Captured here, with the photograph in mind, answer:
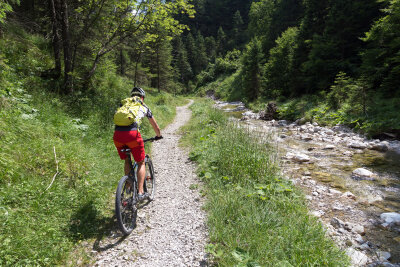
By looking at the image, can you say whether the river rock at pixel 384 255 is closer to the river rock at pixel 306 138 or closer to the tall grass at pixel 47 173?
the tall grass at pixel 47 173

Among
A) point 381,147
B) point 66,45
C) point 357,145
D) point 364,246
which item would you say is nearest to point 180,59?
point 66,45

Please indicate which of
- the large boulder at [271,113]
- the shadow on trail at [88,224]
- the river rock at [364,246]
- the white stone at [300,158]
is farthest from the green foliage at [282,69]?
the shadow on trail at [88,224]

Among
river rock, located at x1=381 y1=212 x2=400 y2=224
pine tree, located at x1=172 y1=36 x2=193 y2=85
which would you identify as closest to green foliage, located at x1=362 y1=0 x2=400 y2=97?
river rock, located at x1=381 y1=212 x2=400 y2=224

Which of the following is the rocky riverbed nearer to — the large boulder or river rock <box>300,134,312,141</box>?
river rock <box>300,134,312,141</box>

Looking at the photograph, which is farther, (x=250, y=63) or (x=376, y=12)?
(x=250, y=63)

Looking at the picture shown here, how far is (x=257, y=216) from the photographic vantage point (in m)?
3.26

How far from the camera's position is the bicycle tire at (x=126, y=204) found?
318 cm

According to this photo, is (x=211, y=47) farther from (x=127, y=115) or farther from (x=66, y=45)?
(x=127, y=115)

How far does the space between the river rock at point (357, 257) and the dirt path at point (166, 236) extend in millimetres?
2326

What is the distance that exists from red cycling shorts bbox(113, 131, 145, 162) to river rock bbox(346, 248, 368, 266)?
12.7ft

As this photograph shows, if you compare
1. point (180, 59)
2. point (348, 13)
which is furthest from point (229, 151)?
point (180, 59)

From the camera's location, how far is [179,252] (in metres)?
3.02

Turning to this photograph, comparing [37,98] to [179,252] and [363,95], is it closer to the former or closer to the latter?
[179,252]

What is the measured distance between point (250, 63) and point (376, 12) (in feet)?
41.1
